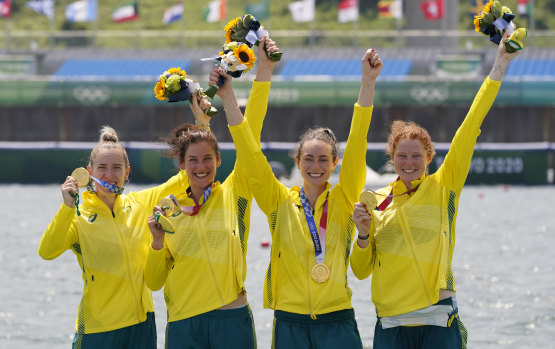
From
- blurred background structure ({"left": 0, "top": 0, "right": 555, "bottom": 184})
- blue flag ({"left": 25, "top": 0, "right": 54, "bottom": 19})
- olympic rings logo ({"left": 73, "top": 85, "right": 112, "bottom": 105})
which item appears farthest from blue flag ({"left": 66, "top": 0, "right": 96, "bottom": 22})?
olympic rings logo ({"left": 73, "top": 85, "right": 112, "bottom": 105})

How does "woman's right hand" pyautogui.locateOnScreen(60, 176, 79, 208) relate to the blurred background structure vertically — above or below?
below

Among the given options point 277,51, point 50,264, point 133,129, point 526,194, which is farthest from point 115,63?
point 277,51

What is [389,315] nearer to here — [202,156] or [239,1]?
[202,156]

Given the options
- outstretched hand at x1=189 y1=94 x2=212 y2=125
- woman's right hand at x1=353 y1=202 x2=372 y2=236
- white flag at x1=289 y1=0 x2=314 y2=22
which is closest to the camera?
woman's right hand at x1=353 y1=202 x2=372 y2=236

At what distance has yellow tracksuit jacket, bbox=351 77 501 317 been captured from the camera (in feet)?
14.8

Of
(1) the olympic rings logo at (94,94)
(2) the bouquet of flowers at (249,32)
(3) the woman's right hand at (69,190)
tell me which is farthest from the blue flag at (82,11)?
(3) the woman's right hand at (69,190)

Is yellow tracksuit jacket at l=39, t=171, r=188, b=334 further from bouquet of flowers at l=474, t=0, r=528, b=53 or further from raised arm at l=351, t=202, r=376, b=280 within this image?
bouquet of flowers at l=474, t=0, r=528, b=53

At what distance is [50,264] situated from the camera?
1288 centimetres

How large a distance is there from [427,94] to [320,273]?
23241mm

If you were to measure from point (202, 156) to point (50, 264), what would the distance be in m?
8.68

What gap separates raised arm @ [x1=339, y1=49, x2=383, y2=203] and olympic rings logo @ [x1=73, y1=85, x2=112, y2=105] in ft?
79.6

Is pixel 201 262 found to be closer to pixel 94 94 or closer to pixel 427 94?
pixel 427 94

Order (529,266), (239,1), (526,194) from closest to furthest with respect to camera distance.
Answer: (529,266) → (526,194) → (239,1)

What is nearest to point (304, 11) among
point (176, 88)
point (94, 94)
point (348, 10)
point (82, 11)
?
point (348, 10)
